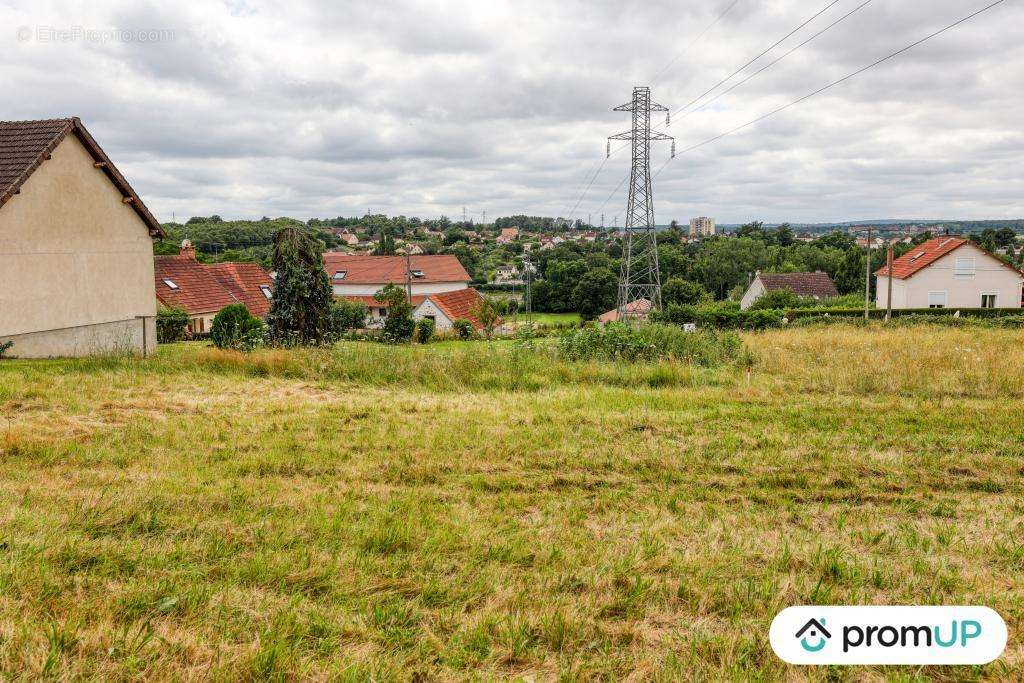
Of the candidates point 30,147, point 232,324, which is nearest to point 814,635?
point 30,147

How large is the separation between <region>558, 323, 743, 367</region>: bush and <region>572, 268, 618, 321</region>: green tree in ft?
173

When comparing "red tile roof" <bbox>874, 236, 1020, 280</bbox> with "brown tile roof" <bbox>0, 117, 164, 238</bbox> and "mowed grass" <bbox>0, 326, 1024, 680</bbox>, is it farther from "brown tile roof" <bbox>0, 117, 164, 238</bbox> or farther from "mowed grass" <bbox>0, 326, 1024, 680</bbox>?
"brown tile roof" <bbox>0, 117, 164, 238</bbox>

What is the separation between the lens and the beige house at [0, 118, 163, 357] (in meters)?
16.4

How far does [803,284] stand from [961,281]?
18106 mm

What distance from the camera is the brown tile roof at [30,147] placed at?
16.1m

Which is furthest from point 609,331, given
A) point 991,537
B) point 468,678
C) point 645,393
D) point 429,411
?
point 468,678

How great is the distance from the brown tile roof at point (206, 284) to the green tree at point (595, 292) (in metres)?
33.0

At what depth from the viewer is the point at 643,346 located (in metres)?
14.8

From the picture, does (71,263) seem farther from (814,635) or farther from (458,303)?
(458,303)

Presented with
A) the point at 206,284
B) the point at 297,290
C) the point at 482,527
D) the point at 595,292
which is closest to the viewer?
the point at 482,527

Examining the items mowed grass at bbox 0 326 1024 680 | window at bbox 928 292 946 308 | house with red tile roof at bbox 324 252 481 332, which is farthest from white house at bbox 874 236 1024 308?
mowed grass at bbox 0 326 1024 680

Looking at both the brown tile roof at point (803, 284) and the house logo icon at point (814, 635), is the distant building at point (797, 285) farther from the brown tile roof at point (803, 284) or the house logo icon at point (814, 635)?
the house logo icon at point (814, 635)

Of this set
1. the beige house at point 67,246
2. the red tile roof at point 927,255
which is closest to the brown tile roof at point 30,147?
the beige house at point 67,246

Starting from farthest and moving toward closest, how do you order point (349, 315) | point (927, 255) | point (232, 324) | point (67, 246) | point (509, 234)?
1. point (509, 234)
2. point (927, 255)
3. point (349, 315)
4. point (232, 324)
5. point (67, 246)
